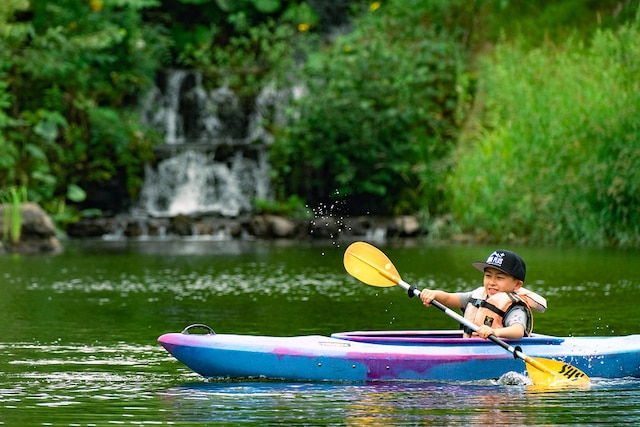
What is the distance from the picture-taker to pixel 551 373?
27.5 ft

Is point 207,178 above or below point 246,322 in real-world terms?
above

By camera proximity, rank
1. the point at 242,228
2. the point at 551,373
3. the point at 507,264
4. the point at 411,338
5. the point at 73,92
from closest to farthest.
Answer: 1. the point at 551,373
2. the point at 507,264
3. the point at 411,338
4. the point at 242,228
5. the point at 73,92

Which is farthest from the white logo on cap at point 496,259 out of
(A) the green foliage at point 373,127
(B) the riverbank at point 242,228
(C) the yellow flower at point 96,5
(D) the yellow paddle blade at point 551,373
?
(C) the yellow flower at point 96,5

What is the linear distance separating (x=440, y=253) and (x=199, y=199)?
374 inches

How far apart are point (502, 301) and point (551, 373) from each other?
0.58 metres

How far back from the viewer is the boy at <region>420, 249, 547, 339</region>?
8.55 meters

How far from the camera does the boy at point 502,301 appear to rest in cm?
855

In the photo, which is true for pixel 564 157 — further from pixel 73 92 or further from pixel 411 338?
pixel 411 338

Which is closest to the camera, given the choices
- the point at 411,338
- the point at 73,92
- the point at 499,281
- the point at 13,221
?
the point at 499,281

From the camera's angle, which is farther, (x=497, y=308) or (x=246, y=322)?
(x=246, y=322)

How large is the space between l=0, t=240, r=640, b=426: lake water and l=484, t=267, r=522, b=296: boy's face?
63 cm

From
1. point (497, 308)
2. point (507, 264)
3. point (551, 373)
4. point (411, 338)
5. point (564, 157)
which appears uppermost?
point (564, 157)

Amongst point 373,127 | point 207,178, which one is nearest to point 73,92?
point 207,178

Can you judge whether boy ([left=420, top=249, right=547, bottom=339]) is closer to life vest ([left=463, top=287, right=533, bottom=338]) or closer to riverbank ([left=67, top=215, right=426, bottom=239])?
life vest ([left=463, top=287, right=533, bottom=338])
